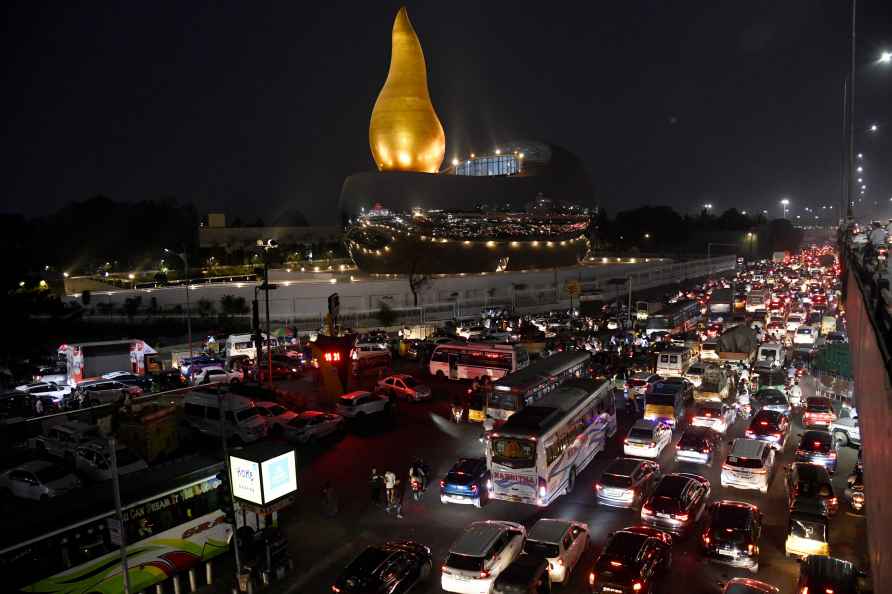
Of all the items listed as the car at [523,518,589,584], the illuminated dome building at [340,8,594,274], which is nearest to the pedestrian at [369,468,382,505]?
the car at [523,518,589,584]

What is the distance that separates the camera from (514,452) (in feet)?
35.5

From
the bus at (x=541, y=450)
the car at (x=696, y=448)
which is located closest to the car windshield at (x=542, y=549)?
the bus at (x=541, y=450)

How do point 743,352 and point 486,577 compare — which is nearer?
point 486,577

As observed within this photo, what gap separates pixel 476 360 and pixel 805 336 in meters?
14.8

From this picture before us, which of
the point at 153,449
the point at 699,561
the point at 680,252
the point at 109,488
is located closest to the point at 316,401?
the point at 153,449

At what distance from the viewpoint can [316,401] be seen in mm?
Result: 19609

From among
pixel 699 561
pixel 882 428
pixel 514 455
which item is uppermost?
pixel 882 428

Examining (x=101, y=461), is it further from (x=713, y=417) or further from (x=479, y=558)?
(x=713, y=417)

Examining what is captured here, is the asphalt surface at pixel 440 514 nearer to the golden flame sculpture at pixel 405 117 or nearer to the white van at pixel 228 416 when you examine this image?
the white van at pixel 228 416

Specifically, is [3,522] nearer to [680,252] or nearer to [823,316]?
[823,316]

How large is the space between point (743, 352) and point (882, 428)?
18267 millimetres

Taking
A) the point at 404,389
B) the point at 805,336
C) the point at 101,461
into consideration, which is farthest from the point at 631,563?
the point at 805,336

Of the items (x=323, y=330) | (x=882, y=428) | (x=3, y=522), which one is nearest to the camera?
(x=882, y=428)

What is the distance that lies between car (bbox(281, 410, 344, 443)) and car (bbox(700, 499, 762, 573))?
9212 mm
